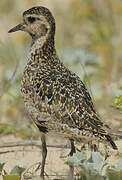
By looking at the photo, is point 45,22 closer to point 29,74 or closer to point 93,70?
point 29,74

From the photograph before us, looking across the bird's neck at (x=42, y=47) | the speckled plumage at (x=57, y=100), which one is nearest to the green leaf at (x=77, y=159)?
the speckled plumage at (x=57, y=100)

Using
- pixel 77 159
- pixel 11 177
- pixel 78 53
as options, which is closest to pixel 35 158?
pixel 11 177

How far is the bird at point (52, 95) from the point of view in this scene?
3920 millimetres

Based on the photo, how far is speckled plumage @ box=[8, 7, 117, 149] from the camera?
3916mm

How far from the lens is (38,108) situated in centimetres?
413

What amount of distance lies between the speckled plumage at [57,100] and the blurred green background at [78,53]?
39cm

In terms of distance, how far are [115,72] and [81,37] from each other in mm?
2017

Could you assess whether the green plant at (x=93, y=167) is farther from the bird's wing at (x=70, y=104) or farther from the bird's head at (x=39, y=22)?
the bird's head at (x=39, y=22)

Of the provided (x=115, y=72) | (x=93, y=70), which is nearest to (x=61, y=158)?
(x=93, y=70)

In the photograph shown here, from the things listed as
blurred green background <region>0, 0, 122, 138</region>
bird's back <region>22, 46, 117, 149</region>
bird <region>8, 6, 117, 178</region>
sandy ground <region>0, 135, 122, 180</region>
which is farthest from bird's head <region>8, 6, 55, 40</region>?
sandy ground <region>0, 135, 122, 180</region>

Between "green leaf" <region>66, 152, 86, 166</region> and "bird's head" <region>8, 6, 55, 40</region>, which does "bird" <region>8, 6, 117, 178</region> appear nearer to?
"bird's head" <region>8, 6, 55, 40</region>

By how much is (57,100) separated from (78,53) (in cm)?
278

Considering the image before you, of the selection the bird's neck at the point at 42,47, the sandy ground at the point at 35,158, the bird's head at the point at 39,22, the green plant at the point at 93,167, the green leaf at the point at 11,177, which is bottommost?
the green leaf at the point at 11,177

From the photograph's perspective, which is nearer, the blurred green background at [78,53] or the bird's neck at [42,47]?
the bird's neck at [42,47]
